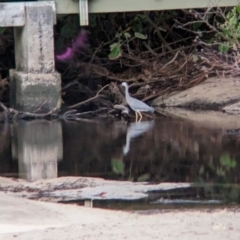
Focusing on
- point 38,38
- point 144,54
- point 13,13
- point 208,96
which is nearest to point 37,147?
point 38,38

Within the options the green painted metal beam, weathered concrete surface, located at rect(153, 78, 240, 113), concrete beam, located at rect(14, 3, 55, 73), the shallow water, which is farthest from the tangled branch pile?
the shallow water

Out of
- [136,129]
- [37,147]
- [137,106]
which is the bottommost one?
[37,147]

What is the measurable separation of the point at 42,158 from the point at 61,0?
4.91 m

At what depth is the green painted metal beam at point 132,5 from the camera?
14398mm

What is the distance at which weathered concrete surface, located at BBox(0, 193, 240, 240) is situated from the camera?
18.1 ft

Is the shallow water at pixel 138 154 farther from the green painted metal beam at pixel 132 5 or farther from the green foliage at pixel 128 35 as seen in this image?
the green foliage at pixel 128 35

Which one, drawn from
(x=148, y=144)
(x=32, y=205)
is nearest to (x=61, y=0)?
(x=148, y=144)

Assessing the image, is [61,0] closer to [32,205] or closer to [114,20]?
[114,20]

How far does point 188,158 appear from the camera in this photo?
1009 centimetres

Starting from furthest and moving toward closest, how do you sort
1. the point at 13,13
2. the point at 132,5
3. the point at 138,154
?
the point at 132,5
the point at 13,13
the point at 138,154

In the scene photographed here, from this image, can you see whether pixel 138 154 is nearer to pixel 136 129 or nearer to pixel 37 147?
pixel 37 147

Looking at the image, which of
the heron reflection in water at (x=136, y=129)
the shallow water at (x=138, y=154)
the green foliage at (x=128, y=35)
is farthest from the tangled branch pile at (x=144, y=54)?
the shallow water at (x=138, y=154)

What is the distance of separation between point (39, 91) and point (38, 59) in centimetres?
54

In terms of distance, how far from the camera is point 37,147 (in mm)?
11023
